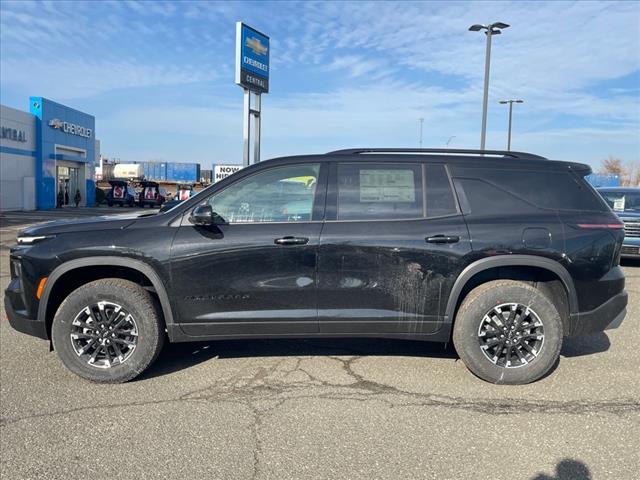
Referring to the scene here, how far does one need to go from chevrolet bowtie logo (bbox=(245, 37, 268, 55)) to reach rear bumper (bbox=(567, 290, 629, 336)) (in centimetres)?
1585

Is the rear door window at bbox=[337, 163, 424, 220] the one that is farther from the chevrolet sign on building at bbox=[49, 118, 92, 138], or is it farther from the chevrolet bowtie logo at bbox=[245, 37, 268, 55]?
the chevrolet sign on building at bbox=[49, 118, 92, 138]

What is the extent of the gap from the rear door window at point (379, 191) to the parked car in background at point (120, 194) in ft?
125

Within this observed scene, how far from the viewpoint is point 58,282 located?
4.22 m

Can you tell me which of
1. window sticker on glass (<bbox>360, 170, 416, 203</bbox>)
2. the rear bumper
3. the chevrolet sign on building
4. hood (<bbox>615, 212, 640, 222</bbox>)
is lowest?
the rear bumper

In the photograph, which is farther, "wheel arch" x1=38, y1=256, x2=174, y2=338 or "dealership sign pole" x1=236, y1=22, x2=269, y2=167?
"dealership sign pole" x1=236, y1=22, x2=269, y2=167

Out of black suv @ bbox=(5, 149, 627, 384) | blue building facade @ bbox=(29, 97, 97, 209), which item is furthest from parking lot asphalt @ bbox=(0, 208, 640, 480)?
blue building facade @ bbox=(29, 97, 97, 209)

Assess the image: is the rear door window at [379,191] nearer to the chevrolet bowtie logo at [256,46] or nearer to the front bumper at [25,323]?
the front bumper at [25,323]

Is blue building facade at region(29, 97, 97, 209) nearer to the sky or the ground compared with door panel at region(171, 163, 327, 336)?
nearer to the sky

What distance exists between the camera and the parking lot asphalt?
9.94 feet

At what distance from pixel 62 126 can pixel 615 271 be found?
35779 millimetres

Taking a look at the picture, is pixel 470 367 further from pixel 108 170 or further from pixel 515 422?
pixel 108 170

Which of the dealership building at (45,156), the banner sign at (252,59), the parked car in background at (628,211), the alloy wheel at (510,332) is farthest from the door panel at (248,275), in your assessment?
the dealership building at (45,156)

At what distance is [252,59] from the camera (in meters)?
17.7

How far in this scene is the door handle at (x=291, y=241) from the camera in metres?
4.13
